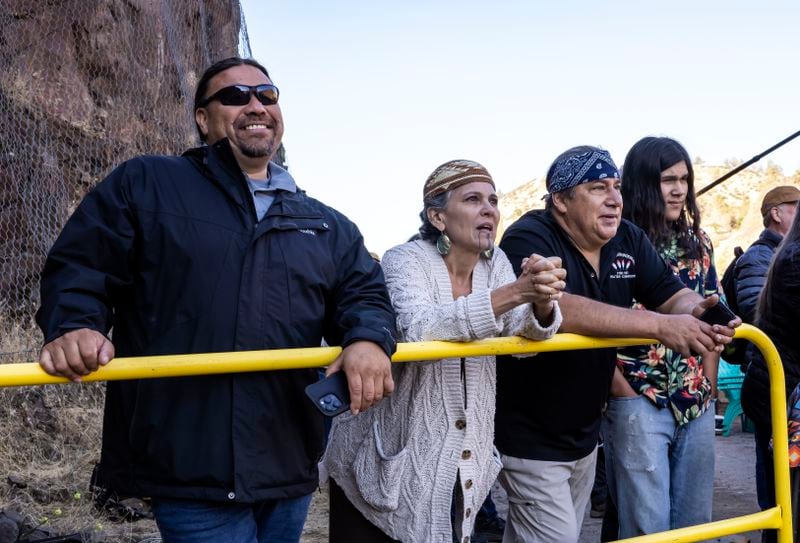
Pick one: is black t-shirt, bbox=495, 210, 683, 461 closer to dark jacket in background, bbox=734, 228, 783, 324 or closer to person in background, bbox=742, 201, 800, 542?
person in background, bbox=742, 201, 800, 542

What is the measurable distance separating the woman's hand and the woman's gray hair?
62 centimetres

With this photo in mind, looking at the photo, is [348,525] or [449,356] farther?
[348,525]

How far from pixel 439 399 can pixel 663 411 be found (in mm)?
1178

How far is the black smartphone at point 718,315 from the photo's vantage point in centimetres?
290

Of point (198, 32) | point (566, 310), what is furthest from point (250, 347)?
point (198, 32)

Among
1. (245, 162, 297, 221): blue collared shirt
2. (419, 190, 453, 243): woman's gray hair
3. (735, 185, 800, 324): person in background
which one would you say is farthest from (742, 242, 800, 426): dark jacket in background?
(245, 162, 297, 221): blue collared shirt

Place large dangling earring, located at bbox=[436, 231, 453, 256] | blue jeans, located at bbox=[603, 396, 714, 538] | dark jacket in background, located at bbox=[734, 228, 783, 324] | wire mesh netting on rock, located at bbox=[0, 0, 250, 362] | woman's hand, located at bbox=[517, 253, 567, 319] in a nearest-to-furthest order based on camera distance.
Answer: woman's hand, located at bbox=[517, 253, 567, 319] → large dangling earring, located at bbox=[436, 231, 453, 256] → blue jeans, located at bbox=[603, 396, 714, 538] → dark jacket in background, located at bbox=[734, 228, 783, 324] → wire mesh netting on rock, located at bbox=[0, 0, 250, 362]

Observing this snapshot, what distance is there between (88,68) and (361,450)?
26.0 feet

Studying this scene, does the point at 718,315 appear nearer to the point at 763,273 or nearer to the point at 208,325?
the point at 208,325

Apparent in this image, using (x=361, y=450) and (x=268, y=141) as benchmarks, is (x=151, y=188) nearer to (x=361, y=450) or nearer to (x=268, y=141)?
(x=268, y=141)

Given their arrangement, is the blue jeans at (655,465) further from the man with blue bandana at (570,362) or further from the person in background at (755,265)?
the person in background at (755,265)

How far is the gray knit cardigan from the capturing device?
274cm

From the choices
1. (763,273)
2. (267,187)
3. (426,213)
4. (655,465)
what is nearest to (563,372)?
(655,465)

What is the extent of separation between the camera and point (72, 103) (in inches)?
357
